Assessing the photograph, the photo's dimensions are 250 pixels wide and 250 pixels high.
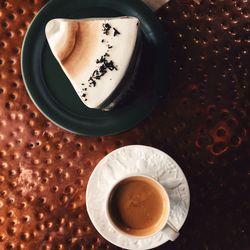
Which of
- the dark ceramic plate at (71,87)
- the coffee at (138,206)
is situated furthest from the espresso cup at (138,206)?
the dark ceramic plate at (71,87)

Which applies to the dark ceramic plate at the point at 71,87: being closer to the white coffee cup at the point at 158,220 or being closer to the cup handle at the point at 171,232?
the white coffee cup at the point at 158,220

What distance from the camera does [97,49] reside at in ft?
2.95

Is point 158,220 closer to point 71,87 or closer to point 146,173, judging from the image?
point 146,173

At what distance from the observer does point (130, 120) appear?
0.93 m

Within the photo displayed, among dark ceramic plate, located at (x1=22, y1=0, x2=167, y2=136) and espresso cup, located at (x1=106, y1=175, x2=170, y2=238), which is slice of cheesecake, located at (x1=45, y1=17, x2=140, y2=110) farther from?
espresso cup, located at (x1=106, y1=175, x2=170, y2=238)

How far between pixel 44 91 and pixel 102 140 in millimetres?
164

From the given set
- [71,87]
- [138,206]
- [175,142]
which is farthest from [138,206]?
[71,87]

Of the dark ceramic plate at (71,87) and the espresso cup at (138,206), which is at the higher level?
the dark ceramic plate at (71,87)

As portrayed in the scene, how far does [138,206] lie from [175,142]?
164mm

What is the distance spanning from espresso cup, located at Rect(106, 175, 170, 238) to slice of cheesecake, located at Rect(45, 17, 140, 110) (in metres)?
0.19

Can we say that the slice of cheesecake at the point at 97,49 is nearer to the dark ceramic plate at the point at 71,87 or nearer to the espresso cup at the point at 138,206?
the dark ceramic plate at the point at 71,87

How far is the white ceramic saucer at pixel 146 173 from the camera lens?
930 millimetres

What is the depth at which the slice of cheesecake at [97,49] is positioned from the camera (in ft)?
2.94

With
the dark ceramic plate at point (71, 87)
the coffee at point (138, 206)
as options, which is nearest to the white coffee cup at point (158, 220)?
the coffee at point (138, 206)
